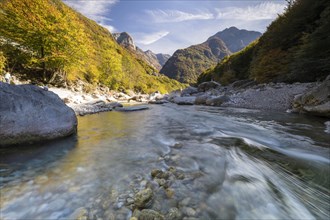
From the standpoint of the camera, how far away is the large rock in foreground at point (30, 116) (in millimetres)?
4123

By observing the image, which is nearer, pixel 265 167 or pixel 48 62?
pixel 265 167

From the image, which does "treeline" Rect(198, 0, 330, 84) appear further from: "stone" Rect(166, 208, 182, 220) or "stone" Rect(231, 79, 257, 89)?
"stone" Rect(166, 208, 182, 220)

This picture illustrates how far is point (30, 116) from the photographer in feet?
14.5

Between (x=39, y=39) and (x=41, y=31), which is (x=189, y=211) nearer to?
(x=41, y=31)

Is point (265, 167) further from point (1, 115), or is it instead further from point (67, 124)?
point (1, 115)

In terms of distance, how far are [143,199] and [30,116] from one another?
400cm

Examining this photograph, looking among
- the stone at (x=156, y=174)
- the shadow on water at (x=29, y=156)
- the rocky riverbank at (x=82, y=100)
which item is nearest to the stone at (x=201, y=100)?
the rocky riverbank at (x=82, y=100)

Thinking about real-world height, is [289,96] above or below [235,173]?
above

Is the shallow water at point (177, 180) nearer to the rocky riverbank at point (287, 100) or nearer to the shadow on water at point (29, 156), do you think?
the shadow on water at point (29, 156)

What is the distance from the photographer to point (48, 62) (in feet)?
59.0

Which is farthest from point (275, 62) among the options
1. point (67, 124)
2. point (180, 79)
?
point (180, 79)

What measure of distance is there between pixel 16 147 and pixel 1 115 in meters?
0.82

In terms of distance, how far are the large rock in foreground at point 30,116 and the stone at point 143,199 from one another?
149 inches

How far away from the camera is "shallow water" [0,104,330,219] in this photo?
2129mm
